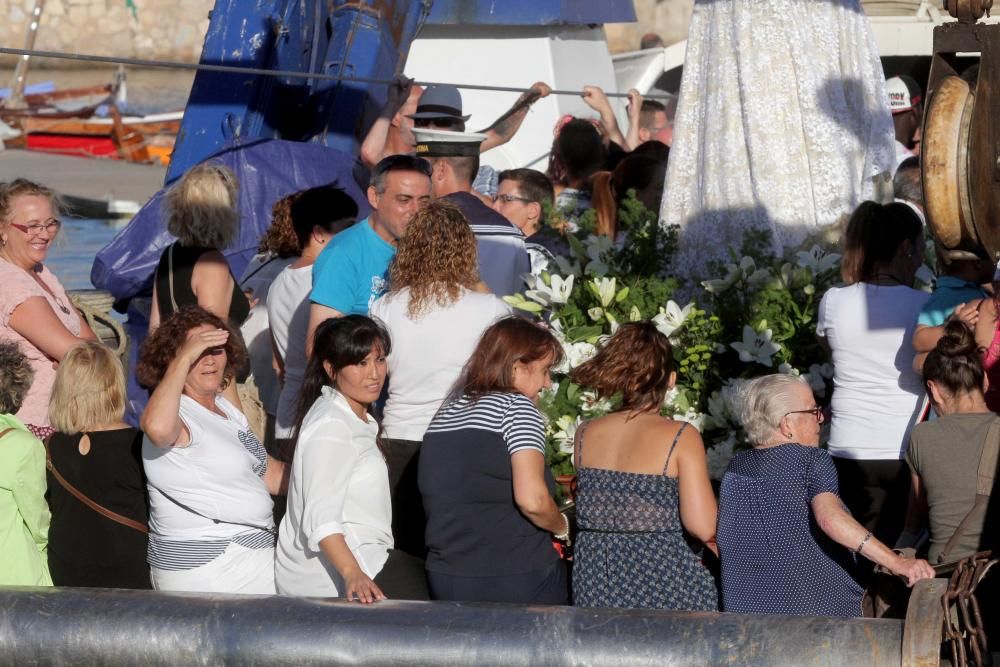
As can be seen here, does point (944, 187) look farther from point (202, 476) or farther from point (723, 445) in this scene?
point (202, 476)

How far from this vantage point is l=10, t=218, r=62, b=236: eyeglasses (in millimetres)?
5133

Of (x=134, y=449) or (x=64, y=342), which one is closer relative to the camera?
(x=134, y=449)

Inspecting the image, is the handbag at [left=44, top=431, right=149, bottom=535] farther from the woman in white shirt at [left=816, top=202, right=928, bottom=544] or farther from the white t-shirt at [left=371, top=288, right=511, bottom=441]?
the woman in white shirt at [left=816, top=202, right=928, bottom=544]

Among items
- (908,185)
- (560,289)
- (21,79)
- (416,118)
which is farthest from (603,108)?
(21,79)

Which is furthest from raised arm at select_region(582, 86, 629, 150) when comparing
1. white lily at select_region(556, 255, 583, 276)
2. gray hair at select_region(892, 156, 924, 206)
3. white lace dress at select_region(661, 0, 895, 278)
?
white lily at select_region(556, 255, 583, 276)

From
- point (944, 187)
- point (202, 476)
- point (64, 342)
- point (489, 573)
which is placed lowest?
point (489, 573)

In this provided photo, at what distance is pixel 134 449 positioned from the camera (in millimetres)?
4312

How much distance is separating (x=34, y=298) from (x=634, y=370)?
220cm

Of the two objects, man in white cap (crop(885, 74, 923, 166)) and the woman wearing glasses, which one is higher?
man in white cap (crop(885, 74, 923, 166))

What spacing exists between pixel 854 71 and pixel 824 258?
781 millimetres

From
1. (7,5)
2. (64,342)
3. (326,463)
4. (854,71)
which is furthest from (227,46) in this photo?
(7,5)

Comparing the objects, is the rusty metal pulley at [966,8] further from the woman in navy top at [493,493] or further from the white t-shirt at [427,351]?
the white t-shirt at [427,351]

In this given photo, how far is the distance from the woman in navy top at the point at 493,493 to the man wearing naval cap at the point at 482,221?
1.28 metres

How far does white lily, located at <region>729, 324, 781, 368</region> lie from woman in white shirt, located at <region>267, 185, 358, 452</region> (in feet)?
5.05
